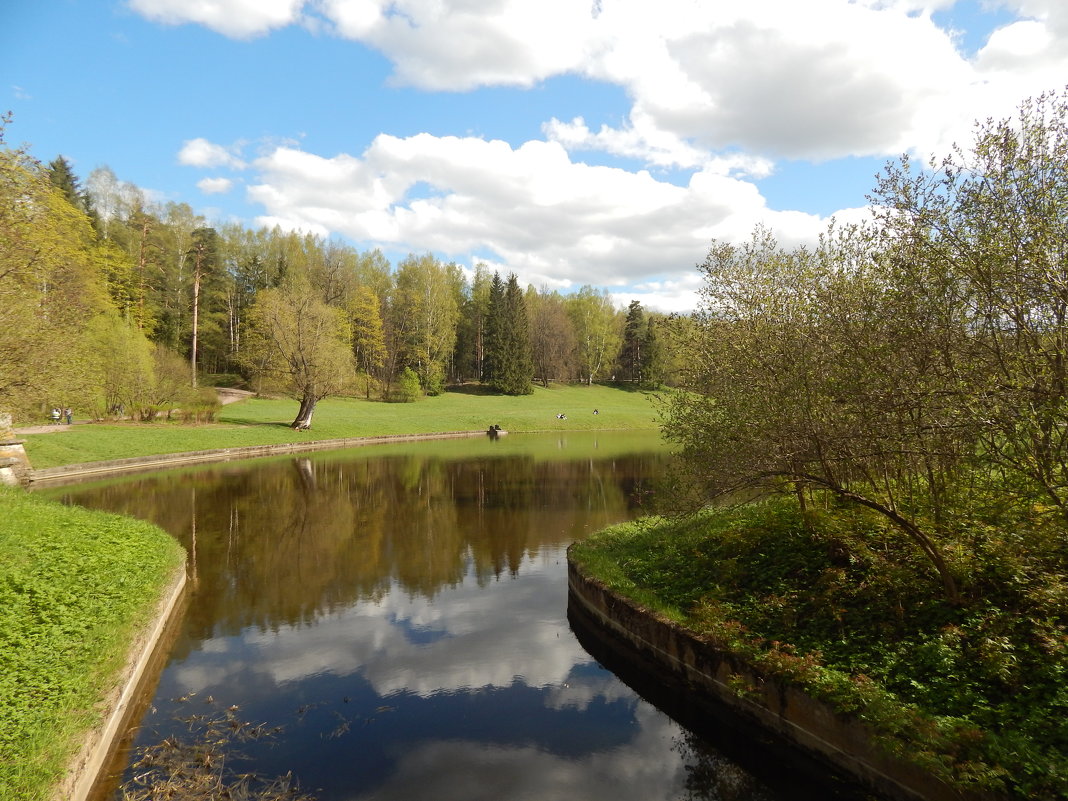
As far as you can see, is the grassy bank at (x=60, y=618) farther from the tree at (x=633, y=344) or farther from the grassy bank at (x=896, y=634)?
the tree at (x=633, y=344)

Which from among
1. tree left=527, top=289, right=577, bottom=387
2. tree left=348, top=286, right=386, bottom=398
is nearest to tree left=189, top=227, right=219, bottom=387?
tree left=348, top=286, right=386, bottom=398

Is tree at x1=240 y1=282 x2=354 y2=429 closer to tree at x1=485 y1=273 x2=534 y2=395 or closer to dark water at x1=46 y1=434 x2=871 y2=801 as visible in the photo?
dark water at x1=46 y1=434 x2=871 y2=801

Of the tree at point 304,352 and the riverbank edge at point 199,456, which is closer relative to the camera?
the riverbank edge at point 199,456

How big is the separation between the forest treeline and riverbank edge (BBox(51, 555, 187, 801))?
10.9 meters

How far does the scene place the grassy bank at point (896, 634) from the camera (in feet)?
20.2

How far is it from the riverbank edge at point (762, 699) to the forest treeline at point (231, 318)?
7343 millimetres

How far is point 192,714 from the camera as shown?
28.7 ft

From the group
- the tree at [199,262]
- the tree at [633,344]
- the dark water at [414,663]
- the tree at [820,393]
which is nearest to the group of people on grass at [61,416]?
the tree at [199,262]

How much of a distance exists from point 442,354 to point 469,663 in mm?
66992

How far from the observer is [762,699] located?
8305 millimetres

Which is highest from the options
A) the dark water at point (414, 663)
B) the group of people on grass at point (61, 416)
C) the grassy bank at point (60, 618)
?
the group of people on grass at point (61, 416)

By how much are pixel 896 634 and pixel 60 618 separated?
12879 millimetres

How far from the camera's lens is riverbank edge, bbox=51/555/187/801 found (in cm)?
650

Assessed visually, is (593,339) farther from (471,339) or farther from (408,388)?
(408,388)
